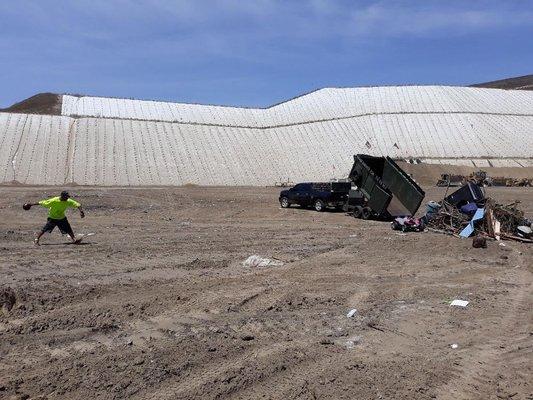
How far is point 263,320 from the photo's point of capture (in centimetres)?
781

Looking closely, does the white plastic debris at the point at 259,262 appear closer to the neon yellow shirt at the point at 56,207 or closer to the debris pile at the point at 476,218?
the neon yellow shirt at the point at 56,207

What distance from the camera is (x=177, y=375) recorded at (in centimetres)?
571

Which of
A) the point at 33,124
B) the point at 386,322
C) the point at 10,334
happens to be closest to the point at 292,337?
the point at 386,322

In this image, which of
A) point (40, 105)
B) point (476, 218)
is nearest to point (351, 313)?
point (476, 218)

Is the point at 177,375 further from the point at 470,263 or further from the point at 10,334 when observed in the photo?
the point at 470,263

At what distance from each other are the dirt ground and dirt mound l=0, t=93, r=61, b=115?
49237mm

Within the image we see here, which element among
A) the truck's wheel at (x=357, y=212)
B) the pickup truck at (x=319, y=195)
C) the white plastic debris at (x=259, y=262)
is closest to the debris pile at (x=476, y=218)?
the truck's wheel at (x=357, y=212)

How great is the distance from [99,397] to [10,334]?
92.7 inches

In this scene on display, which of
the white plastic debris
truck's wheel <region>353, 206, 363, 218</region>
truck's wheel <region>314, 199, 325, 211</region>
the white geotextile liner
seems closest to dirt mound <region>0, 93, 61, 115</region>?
the white geotextile liner

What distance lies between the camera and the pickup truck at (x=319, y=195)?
25753 millimetres

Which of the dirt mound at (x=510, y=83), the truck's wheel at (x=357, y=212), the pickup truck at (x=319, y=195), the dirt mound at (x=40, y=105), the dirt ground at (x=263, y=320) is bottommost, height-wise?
the dirt ground at (x=263, y=320)

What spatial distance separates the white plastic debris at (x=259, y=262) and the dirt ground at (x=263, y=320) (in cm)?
22

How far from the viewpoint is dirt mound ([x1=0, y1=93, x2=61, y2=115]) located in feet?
199

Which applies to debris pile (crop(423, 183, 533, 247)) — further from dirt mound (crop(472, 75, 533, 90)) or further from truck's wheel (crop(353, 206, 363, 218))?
dirt mound (crop(472, 75, 533, 90))
